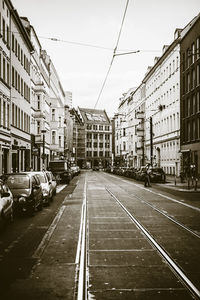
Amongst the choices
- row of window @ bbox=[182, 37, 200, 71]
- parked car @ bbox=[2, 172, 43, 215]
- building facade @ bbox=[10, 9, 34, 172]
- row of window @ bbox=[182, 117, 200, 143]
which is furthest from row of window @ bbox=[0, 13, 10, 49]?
row of window @ bbox=[182, 117, 200, 143]

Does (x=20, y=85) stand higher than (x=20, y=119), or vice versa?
(x=20, y=85)

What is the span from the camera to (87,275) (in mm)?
7961

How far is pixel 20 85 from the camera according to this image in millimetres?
48656

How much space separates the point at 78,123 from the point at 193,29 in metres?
116

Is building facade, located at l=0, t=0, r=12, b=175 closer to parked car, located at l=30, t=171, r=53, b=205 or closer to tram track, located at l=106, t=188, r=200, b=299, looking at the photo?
parked car, located at l=30, t=171, r=53, b=205

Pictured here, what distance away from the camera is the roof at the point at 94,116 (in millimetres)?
176000

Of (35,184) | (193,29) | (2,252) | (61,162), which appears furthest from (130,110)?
(2,252)

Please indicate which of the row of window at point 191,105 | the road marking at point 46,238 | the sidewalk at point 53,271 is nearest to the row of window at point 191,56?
the row of window at point 191,105

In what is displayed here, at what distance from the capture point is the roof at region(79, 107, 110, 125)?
176000mm

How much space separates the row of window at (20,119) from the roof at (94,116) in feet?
395

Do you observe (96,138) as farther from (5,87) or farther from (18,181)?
(18,181)

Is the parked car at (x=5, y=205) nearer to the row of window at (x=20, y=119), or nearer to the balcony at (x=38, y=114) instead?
the row of window at (x=20, y=119)

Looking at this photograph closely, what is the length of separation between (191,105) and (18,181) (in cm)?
Result: 4126

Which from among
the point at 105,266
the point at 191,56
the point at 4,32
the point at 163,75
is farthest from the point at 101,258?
the point at 163,75
